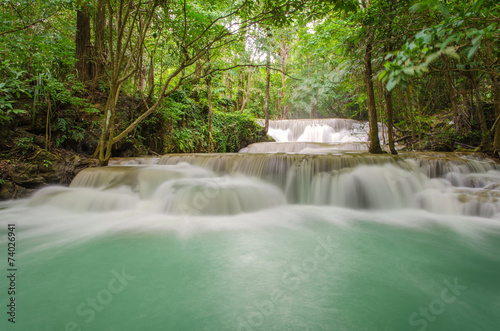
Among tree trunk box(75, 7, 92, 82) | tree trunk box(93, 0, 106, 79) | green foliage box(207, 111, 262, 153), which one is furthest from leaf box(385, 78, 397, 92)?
green foliage box(207, 111, 262, 153)

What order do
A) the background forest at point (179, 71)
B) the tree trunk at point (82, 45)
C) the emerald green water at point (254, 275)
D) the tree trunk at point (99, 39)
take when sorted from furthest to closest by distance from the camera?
the tree trunk at point (82, 45), the tree trunk at point (99, 39), the background forest at point (179, 71), the emerald green water at point (254, 275)

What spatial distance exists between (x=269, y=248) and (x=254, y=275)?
63cm

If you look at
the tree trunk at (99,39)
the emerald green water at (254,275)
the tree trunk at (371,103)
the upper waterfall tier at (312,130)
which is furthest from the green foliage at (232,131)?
the emerald green water at (254,275)

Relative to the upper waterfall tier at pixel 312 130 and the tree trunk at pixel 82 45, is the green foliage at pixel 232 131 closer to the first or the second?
the upper waterfall tier at pixel 312 130

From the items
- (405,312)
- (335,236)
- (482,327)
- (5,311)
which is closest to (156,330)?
(5,311)

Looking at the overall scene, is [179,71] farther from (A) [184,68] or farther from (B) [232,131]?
(B) [232,131]

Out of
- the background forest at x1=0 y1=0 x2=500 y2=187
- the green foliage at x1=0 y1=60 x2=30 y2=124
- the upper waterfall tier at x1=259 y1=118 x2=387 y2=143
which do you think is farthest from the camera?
the upper waterfall tier at x1=259 y1=118 x2=387 y2=143

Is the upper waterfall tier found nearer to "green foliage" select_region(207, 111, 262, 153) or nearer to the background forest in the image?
"green foliage" select_region(207, 111, 262, 153)

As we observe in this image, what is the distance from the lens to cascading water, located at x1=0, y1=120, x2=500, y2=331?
1.61m

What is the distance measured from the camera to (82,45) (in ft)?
24.5

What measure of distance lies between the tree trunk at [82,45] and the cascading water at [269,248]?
173 inches

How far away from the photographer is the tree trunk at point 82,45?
7449 millimetres

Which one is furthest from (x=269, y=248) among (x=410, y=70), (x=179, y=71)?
(x=179, y=71)

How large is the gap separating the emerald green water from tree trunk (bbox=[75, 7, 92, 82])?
5.90 m
